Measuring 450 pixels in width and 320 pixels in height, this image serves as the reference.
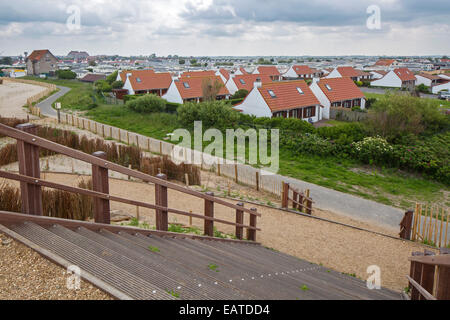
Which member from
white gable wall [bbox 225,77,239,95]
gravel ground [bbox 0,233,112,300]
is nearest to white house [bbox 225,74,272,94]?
white gable wall [bbox 225,77,239,95]

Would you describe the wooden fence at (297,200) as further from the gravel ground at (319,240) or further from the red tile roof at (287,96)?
the red tile roof at (287,96)

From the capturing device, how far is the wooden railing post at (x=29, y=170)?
3913mm

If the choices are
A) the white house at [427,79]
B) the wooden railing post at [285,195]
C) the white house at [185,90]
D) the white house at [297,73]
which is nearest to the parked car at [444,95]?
the white house at [427,79]

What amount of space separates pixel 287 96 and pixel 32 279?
1325 inches

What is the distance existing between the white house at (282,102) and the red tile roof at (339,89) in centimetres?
322

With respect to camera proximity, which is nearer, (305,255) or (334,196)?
(305,255)

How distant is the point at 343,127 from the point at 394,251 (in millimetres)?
15826

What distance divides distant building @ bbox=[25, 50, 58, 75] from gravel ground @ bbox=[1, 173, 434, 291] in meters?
96.1

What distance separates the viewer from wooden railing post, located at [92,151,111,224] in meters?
4.56

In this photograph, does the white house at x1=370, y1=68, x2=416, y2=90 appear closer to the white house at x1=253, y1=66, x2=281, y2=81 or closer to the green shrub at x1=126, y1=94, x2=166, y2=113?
the white house at x1=253, y1=66, x2=281, y2=81
